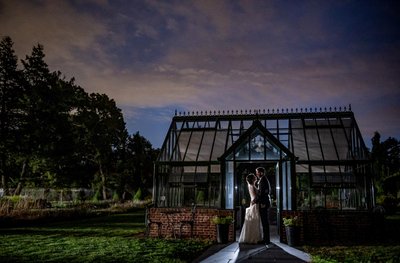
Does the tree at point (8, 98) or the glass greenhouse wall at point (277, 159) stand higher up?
the tree at point (8, 98)

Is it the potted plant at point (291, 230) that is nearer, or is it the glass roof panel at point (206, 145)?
the potted plant at point (291, 230)

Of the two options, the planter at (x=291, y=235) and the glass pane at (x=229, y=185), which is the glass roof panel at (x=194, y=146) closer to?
the glass pane at (x=229, y=185)

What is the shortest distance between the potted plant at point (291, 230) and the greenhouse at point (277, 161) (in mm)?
684

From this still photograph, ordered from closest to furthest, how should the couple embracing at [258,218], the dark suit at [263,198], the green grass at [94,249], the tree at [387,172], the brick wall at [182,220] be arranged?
the green grass at [94,249] < the couple embracing at [258,218] < the dark suit at [263,198] < the brick wall at [182,220] < the tree at [387,172]

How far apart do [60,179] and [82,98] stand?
825 centimetres

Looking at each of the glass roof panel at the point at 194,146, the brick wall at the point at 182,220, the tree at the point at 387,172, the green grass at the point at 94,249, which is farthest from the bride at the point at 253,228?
the tree at the point at 387,172

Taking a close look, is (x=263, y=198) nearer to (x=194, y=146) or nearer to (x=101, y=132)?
(x=194, y=146)

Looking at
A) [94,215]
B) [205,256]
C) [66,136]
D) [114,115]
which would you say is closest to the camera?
[205,256]

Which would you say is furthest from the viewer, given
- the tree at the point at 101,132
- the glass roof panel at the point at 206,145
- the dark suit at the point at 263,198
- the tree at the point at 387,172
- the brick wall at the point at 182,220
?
the tree at the point at 101,132

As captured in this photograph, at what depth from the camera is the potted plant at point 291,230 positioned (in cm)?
1013

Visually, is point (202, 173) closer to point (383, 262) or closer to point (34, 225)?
point (383, 262)

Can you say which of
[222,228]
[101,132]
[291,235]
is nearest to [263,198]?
[291,235]

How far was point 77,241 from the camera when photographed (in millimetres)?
10766

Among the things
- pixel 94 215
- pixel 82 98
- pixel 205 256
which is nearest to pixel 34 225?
pixel 94 215
